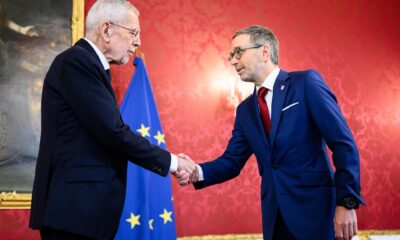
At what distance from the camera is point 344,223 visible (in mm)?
1888

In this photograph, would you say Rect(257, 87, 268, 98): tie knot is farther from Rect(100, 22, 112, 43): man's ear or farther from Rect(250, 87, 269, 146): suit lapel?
Rect(100, 22, 112, 43): man's ear

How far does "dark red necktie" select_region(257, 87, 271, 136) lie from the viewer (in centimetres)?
233

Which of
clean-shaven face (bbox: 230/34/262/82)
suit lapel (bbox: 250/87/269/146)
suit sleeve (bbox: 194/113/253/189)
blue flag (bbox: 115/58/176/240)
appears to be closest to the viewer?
suit lapel (bbox: 250/87/269/146)

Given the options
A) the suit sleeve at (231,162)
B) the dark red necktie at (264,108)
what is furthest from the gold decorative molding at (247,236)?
the dark red necktie at (264,108)

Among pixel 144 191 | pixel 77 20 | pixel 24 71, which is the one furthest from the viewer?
pixel 77 20

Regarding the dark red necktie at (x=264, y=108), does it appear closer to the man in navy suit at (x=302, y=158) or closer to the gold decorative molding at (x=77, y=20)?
the man in navy suit at (x=302, y=158)

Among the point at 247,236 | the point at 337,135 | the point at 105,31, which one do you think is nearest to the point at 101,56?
the point at 105,31

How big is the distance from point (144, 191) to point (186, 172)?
101 cm

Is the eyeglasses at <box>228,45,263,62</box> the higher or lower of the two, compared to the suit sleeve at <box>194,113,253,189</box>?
higher

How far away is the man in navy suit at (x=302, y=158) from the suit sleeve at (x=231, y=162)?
251 millimetres

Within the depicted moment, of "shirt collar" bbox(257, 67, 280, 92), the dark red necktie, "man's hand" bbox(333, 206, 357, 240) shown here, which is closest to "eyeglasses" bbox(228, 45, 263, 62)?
"shirt collar" bbox(257, 67, 280, 92)

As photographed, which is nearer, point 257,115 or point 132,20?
point 132,20

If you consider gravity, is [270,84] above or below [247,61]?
below

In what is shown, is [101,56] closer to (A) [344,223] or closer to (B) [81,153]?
(B) [81,153]
